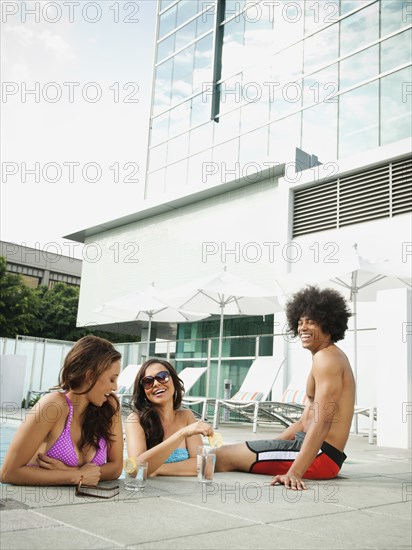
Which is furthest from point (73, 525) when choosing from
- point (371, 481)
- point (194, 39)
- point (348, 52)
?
point (194, 39)

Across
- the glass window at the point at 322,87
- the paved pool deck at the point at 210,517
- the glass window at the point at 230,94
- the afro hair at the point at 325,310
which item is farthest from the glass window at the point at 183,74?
the paved pool deck at the point at 210,517

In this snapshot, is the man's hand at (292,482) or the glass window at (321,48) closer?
the man's hand at (292,482)

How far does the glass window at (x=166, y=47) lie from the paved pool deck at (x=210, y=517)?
21.5 meters

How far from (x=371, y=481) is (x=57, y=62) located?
12840mm

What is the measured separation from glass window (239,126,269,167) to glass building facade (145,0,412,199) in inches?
1.5

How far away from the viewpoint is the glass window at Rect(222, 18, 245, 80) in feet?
65.3

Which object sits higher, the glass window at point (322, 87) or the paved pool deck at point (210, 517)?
the glass window at point (322, 87)

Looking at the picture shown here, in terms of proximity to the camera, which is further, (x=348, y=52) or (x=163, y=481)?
(x=348, y=52)

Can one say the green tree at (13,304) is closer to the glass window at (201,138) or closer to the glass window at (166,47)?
the glass window at (166,47)

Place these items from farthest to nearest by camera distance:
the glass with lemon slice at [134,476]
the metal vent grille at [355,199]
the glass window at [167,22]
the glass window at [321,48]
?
the glass window at [167,22], the glass window at [321,48], the metal vent grille at [355,199], the glass with lemon slice at [134,476]

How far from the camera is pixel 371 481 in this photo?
4027mm

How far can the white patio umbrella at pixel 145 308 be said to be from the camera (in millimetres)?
12822

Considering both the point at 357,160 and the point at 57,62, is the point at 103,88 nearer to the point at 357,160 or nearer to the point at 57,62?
the point at 57,62

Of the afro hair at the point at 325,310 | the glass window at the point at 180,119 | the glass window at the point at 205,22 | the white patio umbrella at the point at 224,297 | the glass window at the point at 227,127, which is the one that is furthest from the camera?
the glass window at the point at 180,119
